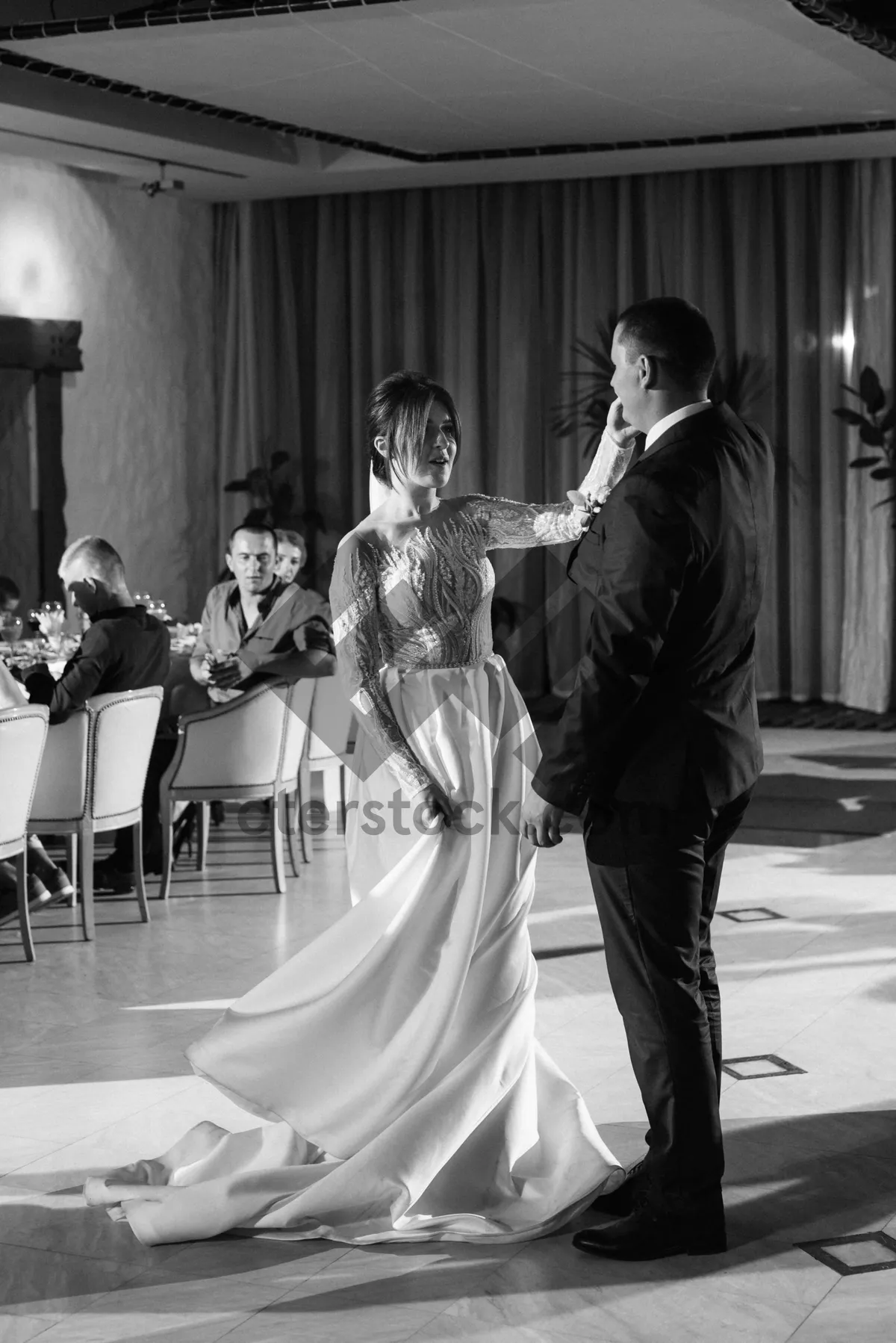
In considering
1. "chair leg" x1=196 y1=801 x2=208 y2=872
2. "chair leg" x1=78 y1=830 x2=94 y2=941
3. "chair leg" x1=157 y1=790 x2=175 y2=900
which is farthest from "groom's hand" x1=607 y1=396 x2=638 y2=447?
"chair leg" x1=196 y1=801 x2=208 y2=872

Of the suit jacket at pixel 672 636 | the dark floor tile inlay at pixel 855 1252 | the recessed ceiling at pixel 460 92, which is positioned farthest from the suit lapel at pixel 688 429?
the recessed ceiling at pixel 460 92

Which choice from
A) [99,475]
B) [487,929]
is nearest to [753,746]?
[487,929]

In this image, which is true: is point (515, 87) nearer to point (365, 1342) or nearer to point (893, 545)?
point (893, 545)

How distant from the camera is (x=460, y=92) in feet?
28.3

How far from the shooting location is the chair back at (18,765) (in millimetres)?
4953

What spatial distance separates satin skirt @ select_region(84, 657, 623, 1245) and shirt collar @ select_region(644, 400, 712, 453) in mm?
624

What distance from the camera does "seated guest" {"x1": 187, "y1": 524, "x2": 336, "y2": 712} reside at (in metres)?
6.64

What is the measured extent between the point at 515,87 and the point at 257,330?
4.36 metres

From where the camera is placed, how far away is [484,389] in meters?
Answer: 12.1

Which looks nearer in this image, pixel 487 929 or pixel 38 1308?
pixel 38 1308

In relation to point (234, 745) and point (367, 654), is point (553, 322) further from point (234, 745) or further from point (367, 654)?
point (367, 654)

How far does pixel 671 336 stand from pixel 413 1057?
1.40 m

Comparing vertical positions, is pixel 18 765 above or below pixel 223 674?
below

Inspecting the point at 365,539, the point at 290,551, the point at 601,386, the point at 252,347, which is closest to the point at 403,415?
the point at 365,539
